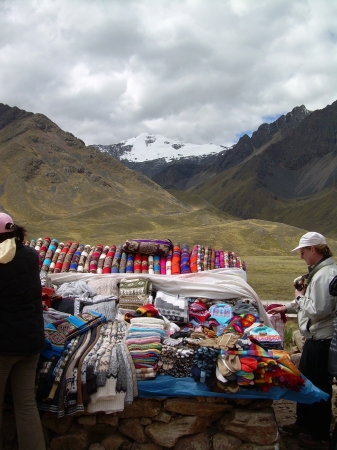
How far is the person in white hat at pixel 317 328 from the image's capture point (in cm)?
395

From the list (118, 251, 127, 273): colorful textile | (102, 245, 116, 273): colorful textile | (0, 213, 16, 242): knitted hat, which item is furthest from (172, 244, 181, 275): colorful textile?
(0, 213, 16, 242): knitted hat

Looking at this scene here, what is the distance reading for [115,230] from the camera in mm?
56375

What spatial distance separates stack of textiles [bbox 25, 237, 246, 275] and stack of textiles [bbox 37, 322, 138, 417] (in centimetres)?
308

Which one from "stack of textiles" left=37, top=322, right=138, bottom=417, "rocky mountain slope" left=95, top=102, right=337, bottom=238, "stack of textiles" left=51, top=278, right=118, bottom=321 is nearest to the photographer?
"stack of textiles" left=37, top=322, right=138, bottom=417

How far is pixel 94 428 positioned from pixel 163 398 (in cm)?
71

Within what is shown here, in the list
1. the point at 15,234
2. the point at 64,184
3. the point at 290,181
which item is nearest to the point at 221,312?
the point at 15,234

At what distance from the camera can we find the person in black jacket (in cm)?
313

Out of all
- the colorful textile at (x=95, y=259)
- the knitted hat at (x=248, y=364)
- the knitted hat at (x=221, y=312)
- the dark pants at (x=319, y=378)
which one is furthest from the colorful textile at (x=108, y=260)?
the dark pants at (x=319, y=378)

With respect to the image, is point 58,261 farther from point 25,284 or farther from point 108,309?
point 25,284

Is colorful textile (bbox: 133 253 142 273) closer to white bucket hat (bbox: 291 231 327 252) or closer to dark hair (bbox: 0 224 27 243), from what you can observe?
white bucket hat (bbox: 291 231 327 252)

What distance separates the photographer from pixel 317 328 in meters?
4.07

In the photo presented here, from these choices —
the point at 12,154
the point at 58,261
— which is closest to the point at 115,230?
the point at 58,261

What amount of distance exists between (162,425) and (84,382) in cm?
82

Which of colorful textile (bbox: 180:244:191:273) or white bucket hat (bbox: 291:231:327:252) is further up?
Answer: white bucket hat (bbox: 291:231:327:252)
